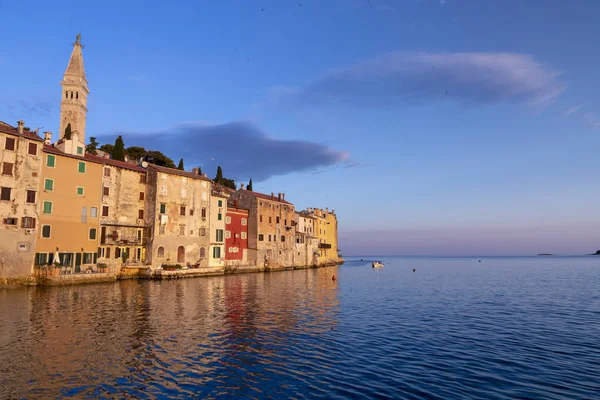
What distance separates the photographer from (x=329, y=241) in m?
119

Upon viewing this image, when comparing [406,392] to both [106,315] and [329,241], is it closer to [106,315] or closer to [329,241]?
[106,315]

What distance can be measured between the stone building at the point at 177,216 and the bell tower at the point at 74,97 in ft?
209

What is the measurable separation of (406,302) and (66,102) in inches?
4387

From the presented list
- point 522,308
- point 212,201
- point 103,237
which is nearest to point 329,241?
point 212,201

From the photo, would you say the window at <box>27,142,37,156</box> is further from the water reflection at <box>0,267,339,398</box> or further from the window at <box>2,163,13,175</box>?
the water reflection at <box>0,267,339,398</box>

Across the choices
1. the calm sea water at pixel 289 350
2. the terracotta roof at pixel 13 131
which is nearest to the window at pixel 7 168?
the terracotta roof at pixel 13 131

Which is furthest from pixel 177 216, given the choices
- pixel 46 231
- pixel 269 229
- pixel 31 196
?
pixel 269 229

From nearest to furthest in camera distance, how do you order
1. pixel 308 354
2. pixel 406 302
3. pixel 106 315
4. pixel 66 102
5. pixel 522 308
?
pixel 308 354, pixel 106 315, pixel 522 308, pixel 406 302, pixel 66 102

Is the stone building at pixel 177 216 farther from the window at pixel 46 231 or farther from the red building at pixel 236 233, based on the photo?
the window at pixel 46 231

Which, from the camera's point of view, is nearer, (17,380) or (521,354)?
(17,380)

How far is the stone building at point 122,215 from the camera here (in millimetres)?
49156

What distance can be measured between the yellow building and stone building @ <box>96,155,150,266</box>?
135 cm

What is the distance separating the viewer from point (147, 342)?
59.9 ft

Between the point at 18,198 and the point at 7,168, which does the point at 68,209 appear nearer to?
the point at 18,198
